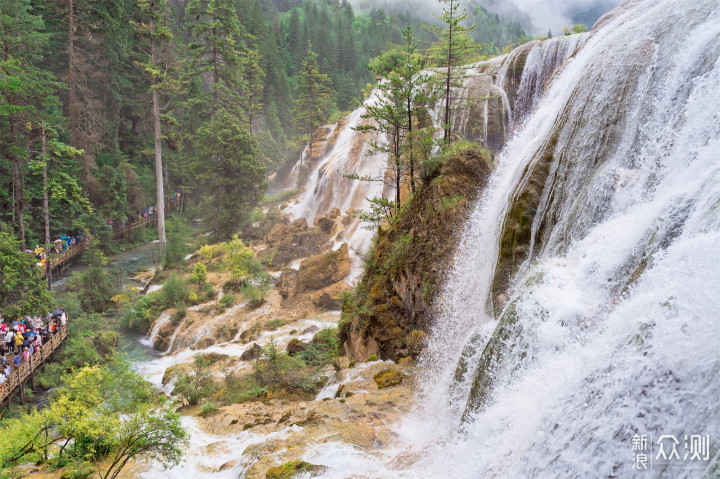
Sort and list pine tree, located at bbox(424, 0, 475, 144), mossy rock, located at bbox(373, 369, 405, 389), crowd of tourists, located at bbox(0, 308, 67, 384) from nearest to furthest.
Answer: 1. mossy rock, located at bbox(373, 369, 405, 389)
2. crowd of tourists, located at bbox(0, 308, 67, 384)
3. pine tree, located at bbox(424, 0, 475, 144)

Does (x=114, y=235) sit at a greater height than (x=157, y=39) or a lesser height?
lesser

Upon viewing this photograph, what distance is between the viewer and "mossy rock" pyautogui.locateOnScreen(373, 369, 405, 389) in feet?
28.2

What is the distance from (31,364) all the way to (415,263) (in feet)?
45.9

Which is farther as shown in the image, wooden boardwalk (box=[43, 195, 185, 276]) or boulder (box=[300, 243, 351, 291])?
wooden boardwalk (box=[43, 195, 185, 276])

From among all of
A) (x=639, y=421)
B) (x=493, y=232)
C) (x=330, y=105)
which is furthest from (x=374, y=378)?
(x=330, y=105)

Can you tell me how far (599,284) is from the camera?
501 cm

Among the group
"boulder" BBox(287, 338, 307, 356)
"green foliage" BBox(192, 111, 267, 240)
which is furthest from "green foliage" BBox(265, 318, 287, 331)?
"green foliage" BBox(192, 111, 267, 240)

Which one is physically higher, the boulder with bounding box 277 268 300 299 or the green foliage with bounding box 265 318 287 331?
the boulder with bounding box 277 268 300 299

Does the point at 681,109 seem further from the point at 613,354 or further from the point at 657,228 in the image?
the point at 613,354

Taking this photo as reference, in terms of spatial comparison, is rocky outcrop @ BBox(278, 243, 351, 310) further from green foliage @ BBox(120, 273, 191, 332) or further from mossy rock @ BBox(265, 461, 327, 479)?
mossy rock @ BBox(265, 461, 327, 479)

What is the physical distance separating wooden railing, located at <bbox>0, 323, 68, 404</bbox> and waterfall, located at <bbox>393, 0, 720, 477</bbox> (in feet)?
43.3

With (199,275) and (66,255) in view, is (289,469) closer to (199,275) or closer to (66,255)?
(199,275)

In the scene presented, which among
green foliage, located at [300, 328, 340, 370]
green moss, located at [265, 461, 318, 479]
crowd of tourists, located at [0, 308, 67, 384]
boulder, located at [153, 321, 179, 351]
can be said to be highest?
green moss, located at [265, 461, 318, 479]

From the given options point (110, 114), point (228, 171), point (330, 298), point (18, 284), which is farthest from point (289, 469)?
point (110, 114)
